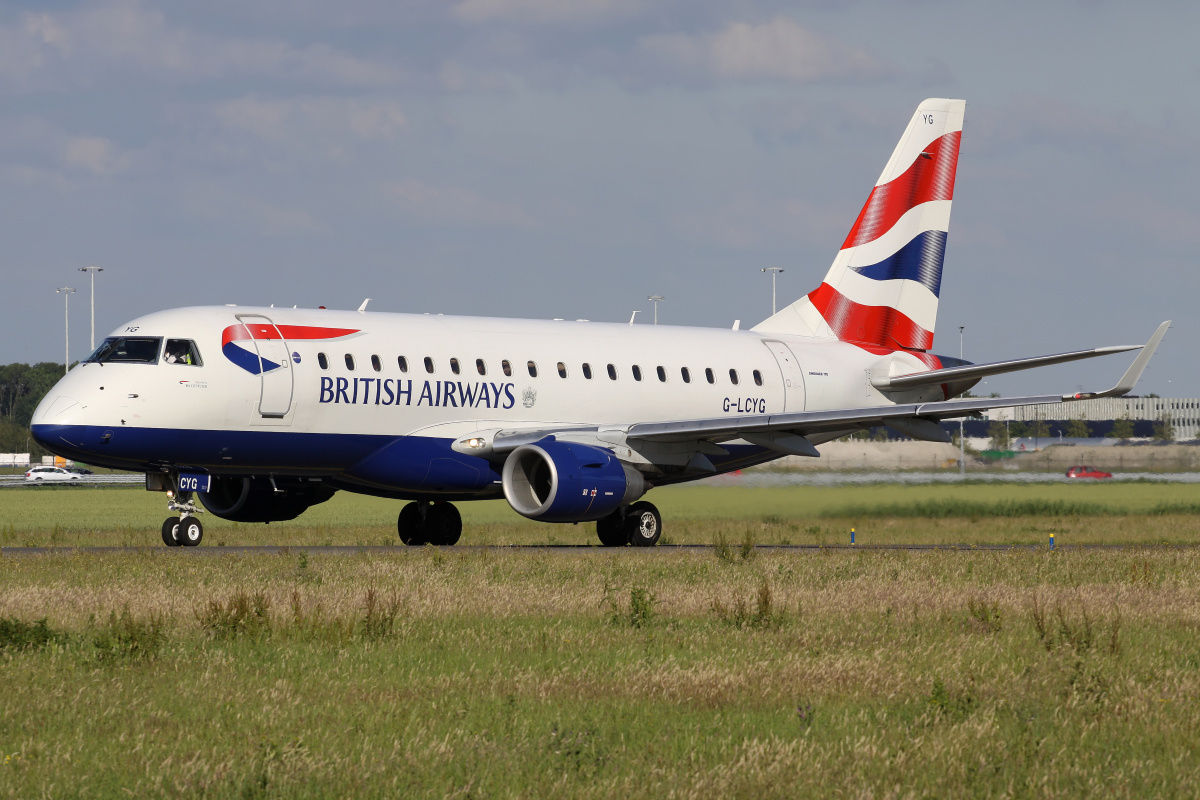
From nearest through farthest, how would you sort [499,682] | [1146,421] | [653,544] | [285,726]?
[285,726], [499,682], [653,544], [1146,421]

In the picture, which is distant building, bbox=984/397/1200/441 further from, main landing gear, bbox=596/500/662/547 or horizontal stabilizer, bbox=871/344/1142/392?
main landing gear, bbox=596/500/662/547

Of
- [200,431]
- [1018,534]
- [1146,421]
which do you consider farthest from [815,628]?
[1146,421]

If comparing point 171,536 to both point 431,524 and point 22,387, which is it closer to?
point 431,524

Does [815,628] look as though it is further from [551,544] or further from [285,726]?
[551,544]

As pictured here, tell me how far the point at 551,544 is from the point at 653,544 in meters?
1.87

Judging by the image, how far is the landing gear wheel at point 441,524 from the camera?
92.7ft

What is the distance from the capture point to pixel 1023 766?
308 inches

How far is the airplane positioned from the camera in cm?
2359

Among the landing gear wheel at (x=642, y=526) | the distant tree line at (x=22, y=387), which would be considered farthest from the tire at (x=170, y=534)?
the distant tree line at (x=22, y=387)

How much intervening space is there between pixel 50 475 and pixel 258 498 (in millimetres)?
76945

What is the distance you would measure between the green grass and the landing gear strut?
6614mm

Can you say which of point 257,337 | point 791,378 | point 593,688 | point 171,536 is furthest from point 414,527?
Result: point 593,688

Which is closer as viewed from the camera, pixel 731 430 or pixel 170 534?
pixel 170 534

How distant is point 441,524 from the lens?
2828 centimetres
